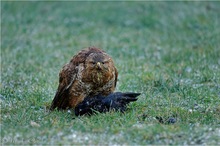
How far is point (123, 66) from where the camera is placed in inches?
482

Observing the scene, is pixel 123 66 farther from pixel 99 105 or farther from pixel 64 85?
pixel 99 105

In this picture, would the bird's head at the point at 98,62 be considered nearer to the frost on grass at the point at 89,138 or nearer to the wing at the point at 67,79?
the wing at the point at 67,79

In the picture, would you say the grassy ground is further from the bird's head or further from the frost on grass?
the bird's head

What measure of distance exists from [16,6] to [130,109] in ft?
35.2

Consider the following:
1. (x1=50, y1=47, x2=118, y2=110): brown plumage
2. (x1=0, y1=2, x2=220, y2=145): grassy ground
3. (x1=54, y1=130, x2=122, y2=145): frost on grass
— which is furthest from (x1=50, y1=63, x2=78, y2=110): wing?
(x1=54, y1=130, x2=122, y2=145): frost on grass

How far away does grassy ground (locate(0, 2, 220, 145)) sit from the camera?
735 cm

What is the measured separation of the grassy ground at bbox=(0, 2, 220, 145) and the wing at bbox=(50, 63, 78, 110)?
21cm

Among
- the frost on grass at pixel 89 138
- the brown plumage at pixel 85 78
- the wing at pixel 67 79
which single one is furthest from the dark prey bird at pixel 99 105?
Answer: the frost on grass at pixel 89 138

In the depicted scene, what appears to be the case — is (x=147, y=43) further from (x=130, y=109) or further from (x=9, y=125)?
(x=9, y=125)

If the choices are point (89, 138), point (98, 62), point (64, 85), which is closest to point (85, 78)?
point (98, 62)

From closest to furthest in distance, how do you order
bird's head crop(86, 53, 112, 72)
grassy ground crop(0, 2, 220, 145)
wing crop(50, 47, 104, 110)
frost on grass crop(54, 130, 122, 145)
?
frost on grass crop(54, 130, 122, 145), grassy ground crop(0, 2, 220, 145), bird's head crop(86, 53, 112, 72), wing crop(50, 47, 104, 110)

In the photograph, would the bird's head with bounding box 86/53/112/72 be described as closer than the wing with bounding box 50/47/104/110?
Yes

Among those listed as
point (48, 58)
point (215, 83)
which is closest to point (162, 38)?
point (48, 58)

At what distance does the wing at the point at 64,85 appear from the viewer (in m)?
8.47
